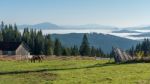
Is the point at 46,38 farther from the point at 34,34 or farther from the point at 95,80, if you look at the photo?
the point at 95,80

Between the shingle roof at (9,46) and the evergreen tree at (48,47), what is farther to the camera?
the evergreen tree at (48,47)

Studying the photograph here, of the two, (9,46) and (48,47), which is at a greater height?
(9,46)

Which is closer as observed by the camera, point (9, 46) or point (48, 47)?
point (9, 46)

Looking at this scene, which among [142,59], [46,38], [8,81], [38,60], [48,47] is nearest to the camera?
[8,81]

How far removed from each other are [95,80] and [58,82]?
285 cm

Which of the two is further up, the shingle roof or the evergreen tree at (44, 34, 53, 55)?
the shingle roof

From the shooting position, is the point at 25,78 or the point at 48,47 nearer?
the point at 25,78

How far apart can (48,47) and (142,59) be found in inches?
4498

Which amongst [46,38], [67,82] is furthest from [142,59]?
[46,38]

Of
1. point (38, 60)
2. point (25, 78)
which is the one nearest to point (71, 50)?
point (38, 60)

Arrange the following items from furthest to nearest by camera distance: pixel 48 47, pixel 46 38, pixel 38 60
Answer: pixel 46 38 < pixel 48 47 < pixel 38 60

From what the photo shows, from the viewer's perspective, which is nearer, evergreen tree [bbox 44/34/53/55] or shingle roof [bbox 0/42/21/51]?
shingle roof [bbox 0/42/21/51]

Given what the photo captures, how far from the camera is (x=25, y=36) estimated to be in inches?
7372

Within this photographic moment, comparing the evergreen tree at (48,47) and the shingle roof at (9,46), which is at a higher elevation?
the shingle roof at (9,46)
